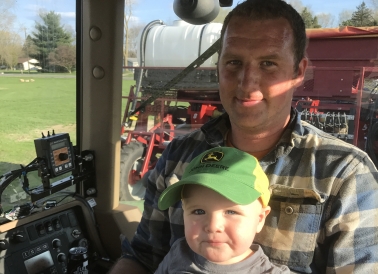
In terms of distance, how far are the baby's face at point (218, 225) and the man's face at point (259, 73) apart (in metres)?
0.43

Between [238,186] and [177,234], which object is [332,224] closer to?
[238,186]

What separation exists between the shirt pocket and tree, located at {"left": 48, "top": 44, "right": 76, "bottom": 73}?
1.37 metres

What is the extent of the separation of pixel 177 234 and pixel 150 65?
193cm

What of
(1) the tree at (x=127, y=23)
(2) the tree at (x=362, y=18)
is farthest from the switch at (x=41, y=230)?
(2) the tree at (x=362, y=18)

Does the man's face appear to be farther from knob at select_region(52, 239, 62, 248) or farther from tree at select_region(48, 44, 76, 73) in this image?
knob at select_region(52, 239, 62, 248)

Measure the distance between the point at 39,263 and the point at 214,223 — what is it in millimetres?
1311

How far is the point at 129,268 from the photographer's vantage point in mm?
1868

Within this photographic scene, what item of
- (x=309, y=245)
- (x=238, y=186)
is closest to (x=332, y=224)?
(x=309, y=245)

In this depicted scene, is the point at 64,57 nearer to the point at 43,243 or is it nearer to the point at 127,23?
the point at 127,23

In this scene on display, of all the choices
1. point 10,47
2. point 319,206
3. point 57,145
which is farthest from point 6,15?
point 319,206

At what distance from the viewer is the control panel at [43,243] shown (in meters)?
2.05

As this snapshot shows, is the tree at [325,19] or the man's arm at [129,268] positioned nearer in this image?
the man's arm at [129,268]

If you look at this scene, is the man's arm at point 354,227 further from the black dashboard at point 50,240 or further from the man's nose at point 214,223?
the black dashboard at point 50,240

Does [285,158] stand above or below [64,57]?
below
